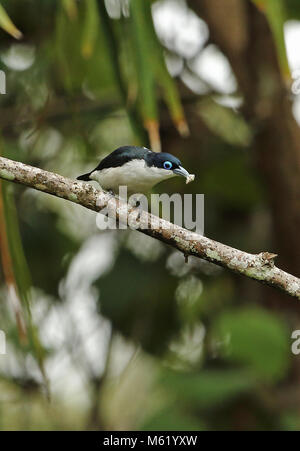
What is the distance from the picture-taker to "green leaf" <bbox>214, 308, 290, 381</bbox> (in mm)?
5160

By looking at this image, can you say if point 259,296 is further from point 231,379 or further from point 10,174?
point 10,174

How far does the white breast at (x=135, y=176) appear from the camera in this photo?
2789 mm

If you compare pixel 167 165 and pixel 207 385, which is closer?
pixel 167 165

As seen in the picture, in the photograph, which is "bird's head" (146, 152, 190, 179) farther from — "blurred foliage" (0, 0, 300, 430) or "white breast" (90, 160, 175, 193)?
"blurred foliage" (0, 0, 300, 430)

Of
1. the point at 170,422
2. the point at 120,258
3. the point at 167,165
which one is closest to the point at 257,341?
the point at 170,422

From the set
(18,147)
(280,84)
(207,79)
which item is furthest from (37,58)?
(280,84)

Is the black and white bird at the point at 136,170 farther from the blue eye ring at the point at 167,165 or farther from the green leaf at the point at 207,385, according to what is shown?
the green leaf at the point at 207,385

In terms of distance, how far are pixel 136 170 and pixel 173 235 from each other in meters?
0.56

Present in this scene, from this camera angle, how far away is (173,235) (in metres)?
2.35

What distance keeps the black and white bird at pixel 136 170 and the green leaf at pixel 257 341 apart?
8.23ft

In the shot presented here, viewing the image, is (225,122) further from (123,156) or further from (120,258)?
(123,156)

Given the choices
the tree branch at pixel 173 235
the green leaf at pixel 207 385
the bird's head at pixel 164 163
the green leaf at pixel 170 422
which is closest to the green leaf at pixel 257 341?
the green leaf at pixel 207 385

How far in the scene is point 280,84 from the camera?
585 centimetres

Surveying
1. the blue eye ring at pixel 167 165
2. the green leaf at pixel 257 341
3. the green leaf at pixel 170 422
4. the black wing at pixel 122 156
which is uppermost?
the green leaf at pixel 257 341
